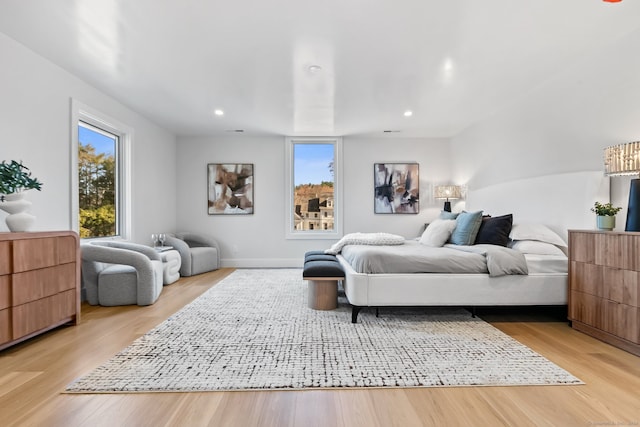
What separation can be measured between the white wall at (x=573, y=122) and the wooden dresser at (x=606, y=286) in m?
0.50

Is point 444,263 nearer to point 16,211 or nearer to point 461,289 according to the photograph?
point 461,289

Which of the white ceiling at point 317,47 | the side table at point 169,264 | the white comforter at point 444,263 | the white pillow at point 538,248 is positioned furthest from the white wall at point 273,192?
the white comforter at point 444,263

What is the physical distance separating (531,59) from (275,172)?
14.2ft

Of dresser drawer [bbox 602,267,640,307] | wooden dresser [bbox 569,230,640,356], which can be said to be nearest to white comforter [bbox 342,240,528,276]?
wooden dresser [bbox 569,230,640,356]

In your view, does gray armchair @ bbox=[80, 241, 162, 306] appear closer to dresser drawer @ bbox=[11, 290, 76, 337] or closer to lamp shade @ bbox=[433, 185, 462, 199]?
dresser drawer @ bbox=[11, 290, 76, 337]

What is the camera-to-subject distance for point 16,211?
2717mm

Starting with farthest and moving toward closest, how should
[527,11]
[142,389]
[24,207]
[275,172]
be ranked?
[275,172]
[24,207]
[527,11]
[142,389]

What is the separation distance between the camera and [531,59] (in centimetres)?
318

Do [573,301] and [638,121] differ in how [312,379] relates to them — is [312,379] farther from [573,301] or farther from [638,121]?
[638,121]

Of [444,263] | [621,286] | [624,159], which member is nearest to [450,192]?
[444,263]

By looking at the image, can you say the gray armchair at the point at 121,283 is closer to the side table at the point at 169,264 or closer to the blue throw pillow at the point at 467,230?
the side table at the point at 169,264

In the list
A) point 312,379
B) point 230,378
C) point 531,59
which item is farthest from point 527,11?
point 230,378

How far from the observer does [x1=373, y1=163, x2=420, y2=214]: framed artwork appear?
6461 millimetres

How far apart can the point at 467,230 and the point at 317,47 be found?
2.46 m
